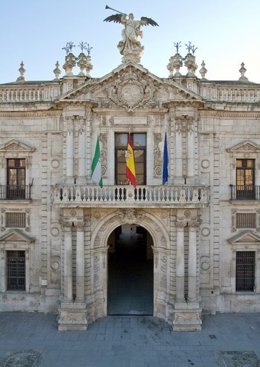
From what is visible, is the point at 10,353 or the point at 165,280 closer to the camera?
the point at 10,353

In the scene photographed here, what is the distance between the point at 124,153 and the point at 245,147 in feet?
23.7

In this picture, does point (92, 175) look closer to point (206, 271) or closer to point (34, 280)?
point (34, 280)

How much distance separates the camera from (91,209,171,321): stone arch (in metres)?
20.3

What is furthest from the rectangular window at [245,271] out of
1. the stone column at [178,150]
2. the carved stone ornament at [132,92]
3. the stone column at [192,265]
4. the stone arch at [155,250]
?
the carved stone ornament at [132,92]

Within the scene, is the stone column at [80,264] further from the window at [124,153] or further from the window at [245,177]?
the window at [245,177]

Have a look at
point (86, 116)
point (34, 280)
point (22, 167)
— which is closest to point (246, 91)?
point (86, 116)

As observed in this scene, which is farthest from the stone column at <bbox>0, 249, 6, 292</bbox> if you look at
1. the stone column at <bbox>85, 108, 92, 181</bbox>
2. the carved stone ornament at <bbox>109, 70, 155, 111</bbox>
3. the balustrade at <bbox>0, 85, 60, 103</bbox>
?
the carved stone ornament at <bbox>109, 70, 155, 111</bbox>

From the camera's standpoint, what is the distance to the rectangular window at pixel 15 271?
2161 centimetres

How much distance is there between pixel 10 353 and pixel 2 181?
380 inches

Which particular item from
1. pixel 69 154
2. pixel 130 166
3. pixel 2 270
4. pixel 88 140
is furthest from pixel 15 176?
pixel 130 166

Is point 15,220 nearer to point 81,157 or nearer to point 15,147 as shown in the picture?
point 15,147

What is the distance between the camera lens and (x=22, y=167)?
21.5 meters

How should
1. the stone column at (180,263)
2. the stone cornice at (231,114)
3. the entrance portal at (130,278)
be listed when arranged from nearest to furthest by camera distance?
1. the stone column at (180,263)
2. the stone cornice at (231,114)
3. the entrance portal at (130,278)

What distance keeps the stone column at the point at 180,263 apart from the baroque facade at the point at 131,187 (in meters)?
0.06
